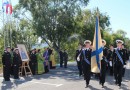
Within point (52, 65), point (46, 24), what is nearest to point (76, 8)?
point (46, 24)

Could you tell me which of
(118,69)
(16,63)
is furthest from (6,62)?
(118,69)

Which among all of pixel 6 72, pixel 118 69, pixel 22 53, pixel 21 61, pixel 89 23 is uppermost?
pixel 89 23

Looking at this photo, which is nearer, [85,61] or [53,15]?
[85,61]

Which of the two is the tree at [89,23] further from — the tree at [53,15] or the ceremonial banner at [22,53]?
the ceremonial banner at [22,53]

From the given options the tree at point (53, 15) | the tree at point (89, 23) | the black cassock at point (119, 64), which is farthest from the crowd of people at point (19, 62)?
the tree at point (89, 23)

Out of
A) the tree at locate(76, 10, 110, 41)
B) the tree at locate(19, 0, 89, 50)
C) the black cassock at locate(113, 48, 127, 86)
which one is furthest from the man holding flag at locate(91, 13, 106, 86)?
the tree at locate(76, 10, 110, 41)

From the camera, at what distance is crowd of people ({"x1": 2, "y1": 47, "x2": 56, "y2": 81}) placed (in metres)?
16.2

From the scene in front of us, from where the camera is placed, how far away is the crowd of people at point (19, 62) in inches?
636

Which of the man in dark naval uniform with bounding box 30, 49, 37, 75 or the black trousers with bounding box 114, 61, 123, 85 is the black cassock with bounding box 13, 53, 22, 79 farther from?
the black trousers with bounding box 114, 61, 123, 85

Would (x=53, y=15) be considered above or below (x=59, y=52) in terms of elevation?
above

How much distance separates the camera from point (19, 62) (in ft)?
58.6

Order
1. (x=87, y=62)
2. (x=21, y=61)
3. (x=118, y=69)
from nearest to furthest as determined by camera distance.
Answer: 1. (x=118, y=69)
2. (x=87, y=62)
3. (x=21, y=61)

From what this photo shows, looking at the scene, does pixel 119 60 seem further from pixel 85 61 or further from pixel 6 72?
pixel 6 72

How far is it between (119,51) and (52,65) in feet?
40.6
